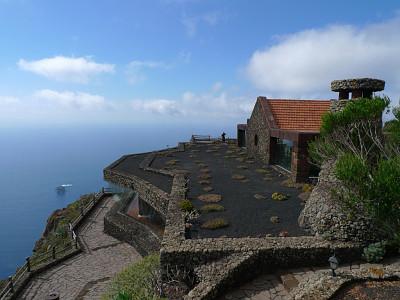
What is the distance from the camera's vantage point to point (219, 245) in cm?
1088

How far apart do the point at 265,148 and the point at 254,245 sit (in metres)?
19.2

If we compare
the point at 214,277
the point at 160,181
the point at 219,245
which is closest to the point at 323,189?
the point at 219,245

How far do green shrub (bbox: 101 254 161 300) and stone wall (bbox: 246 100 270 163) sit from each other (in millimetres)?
18853

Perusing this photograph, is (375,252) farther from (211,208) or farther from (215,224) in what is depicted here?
(211,208)

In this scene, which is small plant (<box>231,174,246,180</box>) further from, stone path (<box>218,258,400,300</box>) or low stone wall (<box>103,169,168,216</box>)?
stone path (<box>218,258,400,300</box>)

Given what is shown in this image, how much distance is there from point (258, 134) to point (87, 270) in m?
23.5

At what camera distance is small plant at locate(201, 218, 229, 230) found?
13.2 metres

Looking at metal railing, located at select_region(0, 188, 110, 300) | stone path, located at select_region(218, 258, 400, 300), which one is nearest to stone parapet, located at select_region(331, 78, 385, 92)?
stone path, located at select_region(218, 258, 400, 300)

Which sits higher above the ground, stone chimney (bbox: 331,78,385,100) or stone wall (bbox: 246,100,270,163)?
stone chimney (bbox: 331,78,385,100)

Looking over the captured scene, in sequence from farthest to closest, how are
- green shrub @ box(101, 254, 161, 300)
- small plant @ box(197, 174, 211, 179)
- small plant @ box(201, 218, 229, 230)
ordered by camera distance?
small plant @ box(197, 174, 211, 179)
small plant @ box(201, 218, 229, 230)
green shrub @ box(101, 254, 161, 300)

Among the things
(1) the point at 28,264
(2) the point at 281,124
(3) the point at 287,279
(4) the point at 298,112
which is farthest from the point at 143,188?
(4) the point at 298,112

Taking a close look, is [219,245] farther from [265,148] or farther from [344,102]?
[265,148]

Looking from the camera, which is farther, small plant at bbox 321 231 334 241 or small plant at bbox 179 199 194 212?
small plant at bbox 179 199 194 212

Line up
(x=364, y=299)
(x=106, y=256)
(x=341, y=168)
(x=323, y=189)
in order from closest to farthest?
(x=364, y=299), (x=341, y=168), (x=323, y=189), (x=106, y=256)
